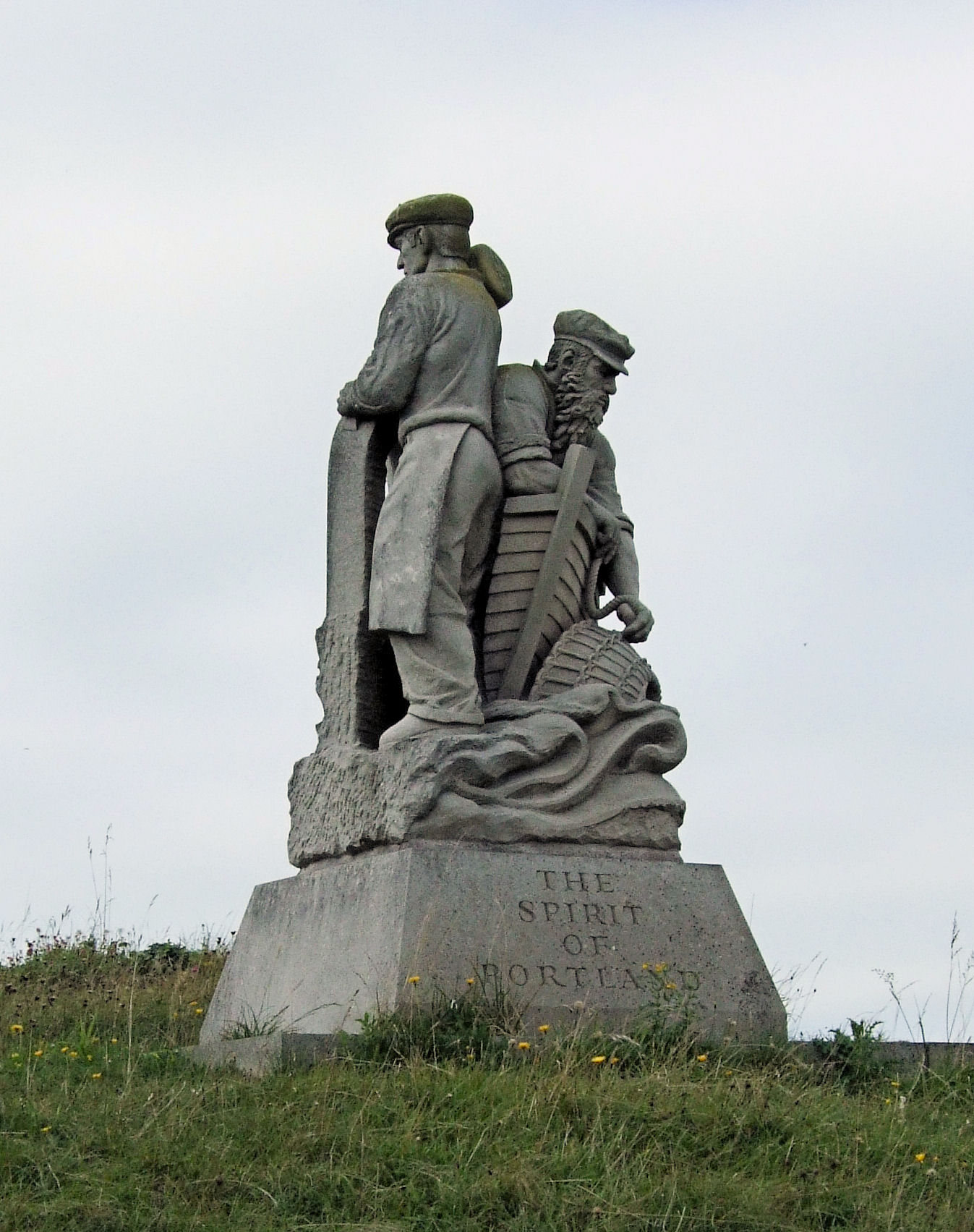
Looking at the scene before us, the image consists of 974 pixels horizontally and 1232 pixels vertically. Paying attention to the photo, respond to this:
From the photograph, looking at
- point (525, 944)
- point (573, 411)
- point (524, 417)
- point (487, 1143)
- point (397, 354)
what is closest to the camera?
point (487, 1143)

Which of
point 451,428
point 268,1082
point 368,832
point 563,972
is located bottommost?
point 268,1082

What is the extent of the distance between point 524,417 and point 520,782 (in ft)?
5.42

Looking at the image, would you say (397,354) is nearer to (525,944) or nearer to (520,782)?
(520,782)

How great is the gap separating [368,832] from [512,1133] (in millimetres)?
2178

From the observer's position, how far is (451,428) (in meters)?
Result: 7.62

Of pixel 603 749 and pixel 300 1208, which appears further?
pixel 603 749

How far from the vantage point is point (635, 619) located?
8.06 metres

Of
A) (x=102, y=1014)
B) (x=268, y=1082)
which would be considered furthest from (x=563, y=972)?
(x=102, y=1014)

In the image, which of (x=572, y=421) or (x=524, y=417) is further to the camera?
(x=572, y=421)

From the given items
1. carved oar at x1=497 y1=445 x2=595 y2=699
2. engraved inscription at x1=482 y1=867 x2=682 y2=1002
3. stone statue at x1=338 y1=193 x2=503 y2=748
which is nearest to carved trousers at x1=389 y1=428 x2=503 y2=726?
stone statue at x1=338 y1=193 x2=503 y2=748

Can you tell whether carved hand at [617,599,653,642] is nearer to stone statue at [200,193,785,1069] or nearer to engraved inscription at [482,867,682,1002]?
stone statue at [200,193,785,1069]

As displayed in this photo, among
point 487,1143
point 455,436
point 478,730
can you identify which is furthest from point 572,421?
point 487,1143

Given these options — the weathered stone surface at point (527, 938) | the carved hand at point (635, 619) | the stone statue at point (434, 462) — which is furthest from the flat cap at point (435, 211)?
the weathered stone surface at point (527, 938)

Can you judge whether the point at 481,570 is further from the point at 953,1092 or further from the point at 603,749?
the point at 953,1092
